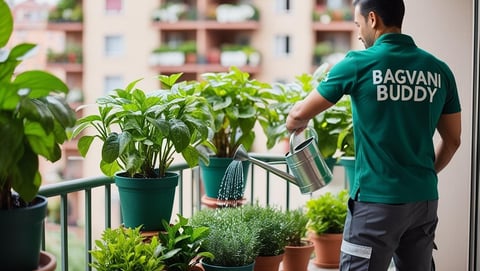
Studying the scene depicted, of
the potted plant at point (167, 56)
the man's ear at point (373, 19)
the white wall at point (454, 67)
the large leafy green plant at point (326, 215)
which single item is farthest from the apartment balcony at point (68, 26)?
the man's ear at point (373, 19)

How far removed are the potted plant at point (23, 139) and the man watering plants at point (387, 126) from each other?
0.79 m

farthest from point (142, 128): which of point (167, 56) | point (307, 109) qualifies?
point (167, 56)

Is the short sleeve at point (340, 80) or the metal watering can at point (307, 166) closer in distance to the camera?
the short sleeve at point (340, 80)

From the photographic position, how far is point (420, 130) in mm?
2002

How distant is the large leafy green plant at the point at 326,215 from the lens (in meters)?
2.94

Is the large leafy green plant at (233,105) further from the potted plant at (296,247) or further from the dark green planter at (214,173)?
the potted plant at (296,247)

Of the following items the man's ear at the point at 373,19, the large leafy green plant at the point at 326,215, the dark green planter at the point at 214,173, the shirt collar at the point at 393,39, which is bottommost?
the large leafy green plant at the point at 326,215

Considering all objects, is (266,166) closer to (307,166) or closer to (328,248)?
Answer: (307,166)

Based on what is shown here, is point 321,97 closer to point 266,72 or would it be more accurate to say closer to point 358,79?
point 358,79

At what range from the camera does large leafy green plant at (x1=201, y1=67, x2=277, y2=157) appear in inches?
109

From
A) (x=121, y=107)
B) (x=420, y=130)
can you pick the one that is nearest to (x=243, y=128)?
(x=121, y=107)

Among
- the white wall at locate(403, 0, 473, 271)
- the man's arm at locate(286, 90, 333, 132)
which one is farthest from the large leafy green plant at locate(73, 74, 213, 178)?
the white wall at locate(403, 0, 473, 271)

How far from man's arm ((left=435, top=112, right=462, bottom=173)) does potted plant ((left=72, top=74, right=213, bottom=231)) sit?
0.75 meters

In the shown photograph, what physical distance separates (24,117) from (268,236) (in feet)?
3.99
